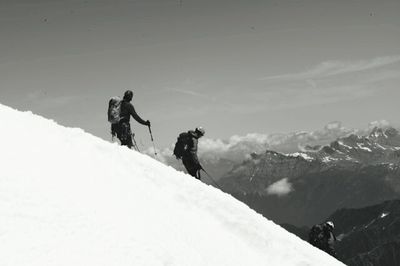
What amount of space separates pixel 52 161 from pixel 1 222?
14.5ft

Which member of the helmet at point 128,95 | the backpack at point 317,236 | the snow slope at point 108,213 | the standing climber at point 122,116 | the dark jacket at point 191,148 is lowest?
the backpack at point 317,236

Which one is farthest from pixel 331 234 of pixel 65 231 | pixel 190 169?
pixel 65 231

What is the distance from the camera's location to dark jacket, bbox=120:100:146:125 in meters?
22.4

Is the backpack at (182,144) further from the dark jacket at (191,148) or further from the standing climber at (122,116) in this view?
the standing climber at (122,116)

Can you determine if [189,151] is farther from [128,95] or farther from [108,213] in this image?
[108,213]

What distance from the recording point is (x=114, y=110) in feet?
73.6

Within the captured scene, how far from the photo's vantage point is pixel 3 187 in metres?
10.3

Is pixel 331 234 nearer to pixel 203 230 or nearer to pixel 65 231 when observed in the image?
pixel 203 230

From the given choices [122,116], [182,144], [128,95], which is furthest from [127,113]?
[182,144]

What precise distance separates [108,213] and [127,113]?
1190 cm

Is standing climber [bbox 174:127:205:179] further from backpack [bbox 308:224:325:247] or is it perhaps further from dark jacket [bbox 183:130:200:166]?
backpack [bbox 308:224:325:247]

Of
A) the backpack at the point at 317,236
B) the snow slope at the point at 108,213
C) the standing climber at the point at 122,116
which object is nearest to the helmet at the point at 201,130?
the standing climber at the point at 122,116

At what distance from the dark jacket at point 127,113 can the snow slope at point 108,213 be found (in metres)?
3.57

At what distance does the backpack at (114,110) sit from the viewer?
2234 cm
